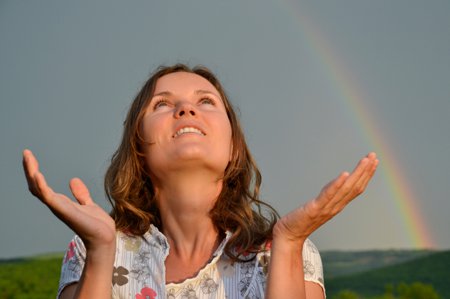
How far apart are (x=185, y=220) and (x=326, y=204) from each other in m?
0.99

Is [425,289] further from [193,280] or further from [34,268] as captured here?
[193,280]

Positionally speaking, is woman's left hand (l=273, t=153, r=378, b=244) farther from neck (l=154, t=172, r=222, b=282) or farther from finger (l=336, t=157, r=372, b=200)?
neck (l=154, t=172, r=222, b=282)

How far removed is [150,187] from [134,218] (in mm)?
208

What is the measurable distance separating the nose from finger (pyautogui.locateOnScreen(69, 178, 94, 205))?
0.78m

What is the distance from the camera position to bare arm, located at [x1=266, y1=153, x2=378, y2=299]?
2.12 meters

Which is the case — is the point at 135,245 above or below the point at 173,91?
below

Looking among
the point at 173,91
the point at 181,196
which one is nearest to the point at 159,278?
the point at 181,196

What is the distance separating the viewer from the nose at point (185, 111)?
3.00 meters

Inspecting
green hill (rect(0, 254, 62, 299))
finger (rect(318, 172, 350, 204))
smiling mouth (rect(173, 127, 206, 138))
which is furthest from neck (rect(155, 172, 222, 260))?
green hill (rect(0, 254, 62, 299))

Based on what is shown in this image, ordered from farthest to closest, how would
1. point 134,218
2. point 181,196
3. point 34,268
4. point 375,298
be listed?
1. point 34,268
2. point 375,298
3. point 134,218
4. point 181,196

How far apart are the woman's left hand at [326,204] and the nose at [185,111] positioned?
85 centimetres

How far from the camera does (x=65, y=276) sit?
2939 mm

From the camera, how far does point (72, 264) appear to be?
9.71 ft

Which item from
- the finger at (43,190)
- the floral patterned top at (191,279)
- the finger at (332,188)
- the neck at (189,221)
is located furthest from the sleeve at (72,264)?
the finger at (332,188)
